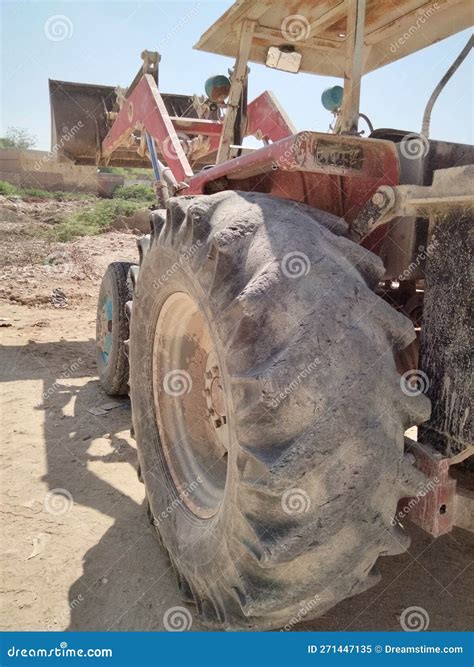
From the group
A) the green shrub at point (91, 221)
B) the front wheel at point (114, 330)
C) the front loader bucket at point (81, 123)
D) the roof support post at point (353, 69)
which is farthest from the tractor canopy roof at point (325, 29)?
the green shrub at point (91, 221)

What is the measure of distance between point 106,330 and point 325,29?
287 centimetres

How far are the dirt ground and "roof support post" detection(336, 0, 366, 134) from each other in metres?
1.81

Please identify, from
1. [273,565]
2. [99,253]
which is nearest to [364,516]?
[273,565]

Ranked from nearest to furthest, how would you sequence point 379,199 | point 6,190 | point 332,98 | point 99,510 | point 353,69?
point 379,199 < point 353,69 < point 99,510 < point 332,98 < point 6,190

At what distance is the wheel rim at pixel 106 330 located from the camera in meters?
4.73

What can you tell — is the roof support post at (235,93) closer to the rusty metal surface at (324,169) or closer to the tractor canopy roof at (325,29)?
the tractor canopy roof at (325,29)

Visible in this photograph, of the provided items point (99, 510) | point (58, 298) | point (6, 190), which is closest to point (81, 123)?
point (58, 298)

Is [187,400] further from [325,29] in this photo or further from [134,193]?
[134,193]

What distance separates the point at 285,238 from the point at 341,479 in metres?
0.70

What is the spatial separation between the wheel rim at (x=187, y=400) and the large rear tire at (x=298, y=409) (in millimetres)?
601

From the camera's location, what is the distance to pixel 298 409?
1.49 meters

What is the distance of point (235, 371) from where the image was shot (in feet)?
5.26

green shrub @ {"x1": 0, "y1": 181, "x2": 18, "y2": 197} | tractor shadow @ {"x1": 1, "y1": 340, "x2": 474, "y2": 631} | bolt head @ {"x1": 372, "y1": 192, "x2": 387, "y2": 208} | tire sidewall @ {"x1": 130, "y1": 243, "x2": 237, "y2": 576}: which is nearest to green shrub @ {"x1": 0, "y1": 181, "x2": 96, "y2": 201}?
green shrub @ {"x1": 0, "y1": 181, "x2": 18, "y2": 197}

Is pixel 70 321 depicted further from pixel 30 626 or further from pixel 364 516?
pixel 364 516
